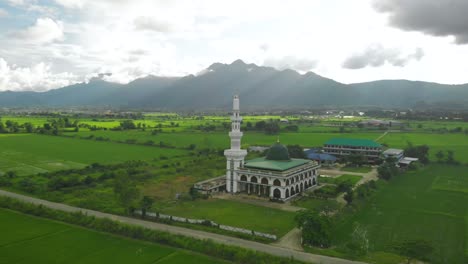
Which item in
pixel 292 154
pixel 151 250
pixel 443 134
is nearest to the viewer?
pixel 151 250

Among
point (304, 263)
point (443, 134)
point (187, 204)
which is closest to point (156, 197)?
point (187, 204)

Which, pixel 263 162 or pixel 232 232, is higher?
pixel 263 162

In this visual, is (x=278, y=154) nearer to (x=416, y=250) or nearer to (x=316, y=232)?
(x=316, y=232)

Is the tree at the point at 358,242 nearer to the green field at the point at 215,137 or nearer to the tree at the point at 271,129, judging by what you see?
the green field at the point at 215,137

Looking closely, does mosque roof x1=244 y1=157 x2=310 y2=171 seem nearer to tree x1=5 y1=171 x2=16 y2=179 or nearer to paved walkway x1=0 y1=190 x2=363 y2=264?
paved walkway x1=0 y1=190 x2=363 y2=264

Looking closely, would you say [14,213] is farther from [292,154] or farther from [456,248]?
[292,154]
